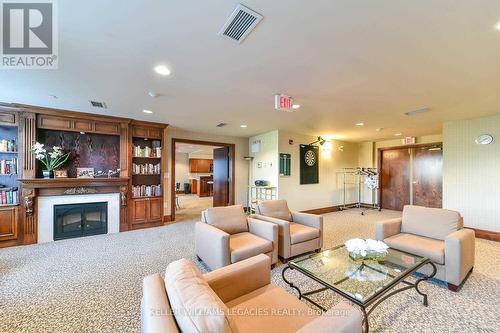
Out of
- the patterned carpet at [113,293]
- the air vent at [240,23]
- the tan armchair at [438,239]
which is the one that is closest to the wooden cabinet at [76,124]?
the patterned carpet at [113,293]

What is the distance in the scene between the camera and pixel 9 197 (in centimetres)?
375

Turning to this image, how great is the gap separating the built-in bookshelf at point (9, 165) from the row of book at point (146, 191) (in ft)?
6.12

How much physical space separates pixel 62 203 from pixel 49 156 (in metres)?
0.98

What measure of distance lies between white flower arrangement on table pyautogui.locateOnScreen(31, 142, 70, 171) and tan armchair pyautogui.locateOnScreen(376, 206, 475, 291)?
581 cm

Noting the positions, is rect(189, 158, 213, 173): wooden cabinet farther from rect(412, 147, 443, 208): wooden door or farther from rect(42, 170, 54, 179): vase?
rect(412, 147, 443, 208): wooden door

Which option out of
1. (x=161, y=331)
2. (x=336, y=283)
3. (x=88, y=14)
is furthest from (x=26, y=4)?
(x=336, y=283)

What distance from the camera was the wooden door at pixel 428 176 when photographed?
20.6ft

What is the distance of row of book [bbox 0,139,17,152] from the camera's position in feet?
12.5

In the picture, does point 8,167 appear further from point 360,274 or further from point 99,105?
point 360,274

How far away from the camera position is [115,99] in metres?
3.39

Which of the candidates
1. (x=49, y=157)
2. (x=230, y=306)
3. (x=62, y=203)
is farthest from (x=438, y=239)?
(x=49, y=157)

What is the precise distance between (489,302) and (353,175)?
593 centimetres

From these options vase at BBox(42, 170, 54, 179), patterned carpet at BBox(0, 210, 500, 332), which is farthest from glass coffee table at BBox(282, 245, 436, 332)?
vase at BBox(42, 170, 54, 179)

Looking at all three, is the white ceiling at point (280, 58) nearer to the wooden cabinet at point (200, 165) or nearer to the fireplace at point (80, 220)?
the fireplace at point (80, 220)
